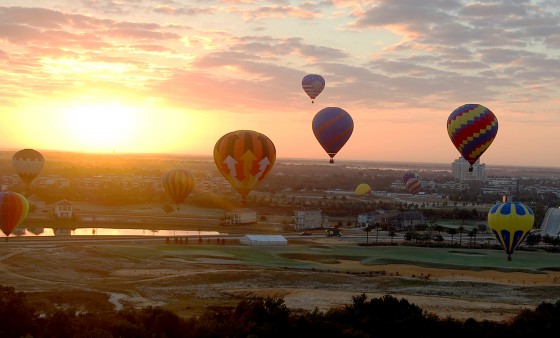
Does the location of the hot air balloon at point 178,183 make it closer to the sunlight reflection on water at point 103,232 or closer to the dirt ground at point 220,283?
the sunlight reflection on water at point 103,232

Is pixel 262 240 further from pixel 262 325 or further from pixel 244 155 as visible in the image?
pixel 262 325

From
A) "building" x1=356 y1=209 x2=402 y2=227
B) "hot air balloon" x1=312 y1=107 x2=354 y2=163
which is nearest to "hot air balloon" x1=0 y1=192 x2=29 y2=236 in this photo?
"hot air balloon" x1=312 y1=107 x2=354 y2=163

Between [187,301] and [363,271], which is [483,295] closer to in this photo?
[363,271]

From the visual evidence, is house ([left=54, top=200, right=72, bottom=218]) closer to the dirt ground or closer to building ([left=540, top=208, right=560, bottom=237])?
the dirt ground

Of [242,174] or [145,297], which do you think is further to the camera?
[242,174]

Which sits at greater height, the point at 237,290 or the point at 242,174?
the point at 242,174

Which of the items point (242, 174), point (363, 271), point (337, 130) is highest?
point (337, 130)

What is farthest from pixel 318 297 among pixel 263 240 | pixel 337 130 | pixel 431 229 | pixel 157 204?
pixel 157 204
